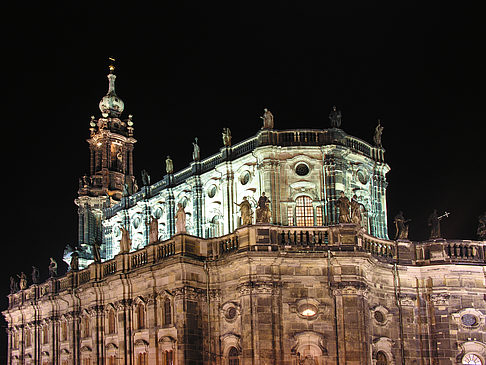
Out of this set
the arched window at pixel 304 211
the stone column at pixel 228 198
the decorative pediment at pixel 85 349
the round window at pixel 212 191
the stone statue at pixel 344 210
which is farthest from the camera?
the round window at pixel 212 191

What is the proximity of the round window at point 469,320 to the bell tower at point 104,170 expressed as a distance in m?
30.6

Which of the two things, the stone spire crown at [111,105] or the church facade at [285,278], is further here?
the stone spire crown at [111,105]

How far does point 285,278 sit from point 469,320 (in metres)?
11.2

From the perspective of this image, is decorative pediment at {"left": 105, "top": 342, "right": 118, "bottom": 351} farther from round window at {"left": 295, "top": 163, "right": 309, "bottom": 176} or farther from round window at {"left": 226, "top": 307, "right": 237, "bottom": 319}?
Result: round window at {"left": 295, "top": 163, "right": 309, "bottom": 176}

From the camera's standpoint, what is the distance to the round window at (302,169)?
4691 cm

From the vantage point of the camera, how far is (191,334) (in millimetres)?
40719

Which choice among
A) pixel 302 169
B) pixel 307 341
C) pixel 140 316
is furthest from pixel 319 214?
pixel 140 316

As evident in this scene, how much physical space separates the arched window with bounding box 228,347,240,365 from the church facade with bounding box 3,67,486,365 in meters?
0.10

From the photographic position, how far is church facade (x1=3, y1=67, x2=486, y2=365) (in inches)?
1554

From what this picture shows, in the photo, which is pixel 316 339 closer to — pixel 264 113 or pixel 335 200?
pixel 335 200

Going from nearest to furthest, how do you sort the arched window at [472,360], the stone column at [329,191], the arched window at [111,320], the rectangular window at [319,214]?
1. the arched window at [472,360]
2. the stone column at [329,191]
3. the rectangular window at [319,214]
4. the arched window at [111,320]

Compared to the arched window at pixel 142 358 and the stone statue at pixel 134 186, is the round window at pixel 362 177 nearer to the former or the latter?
the arched window at pixel 142 358

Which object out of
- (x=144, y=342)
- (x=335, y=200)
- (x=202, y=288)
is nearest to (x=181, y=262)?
(x=202, y=288)

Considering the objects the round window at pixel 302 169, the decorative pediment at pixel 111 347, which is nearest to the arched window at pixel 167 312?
the decorative pediment at pixel 111 347
